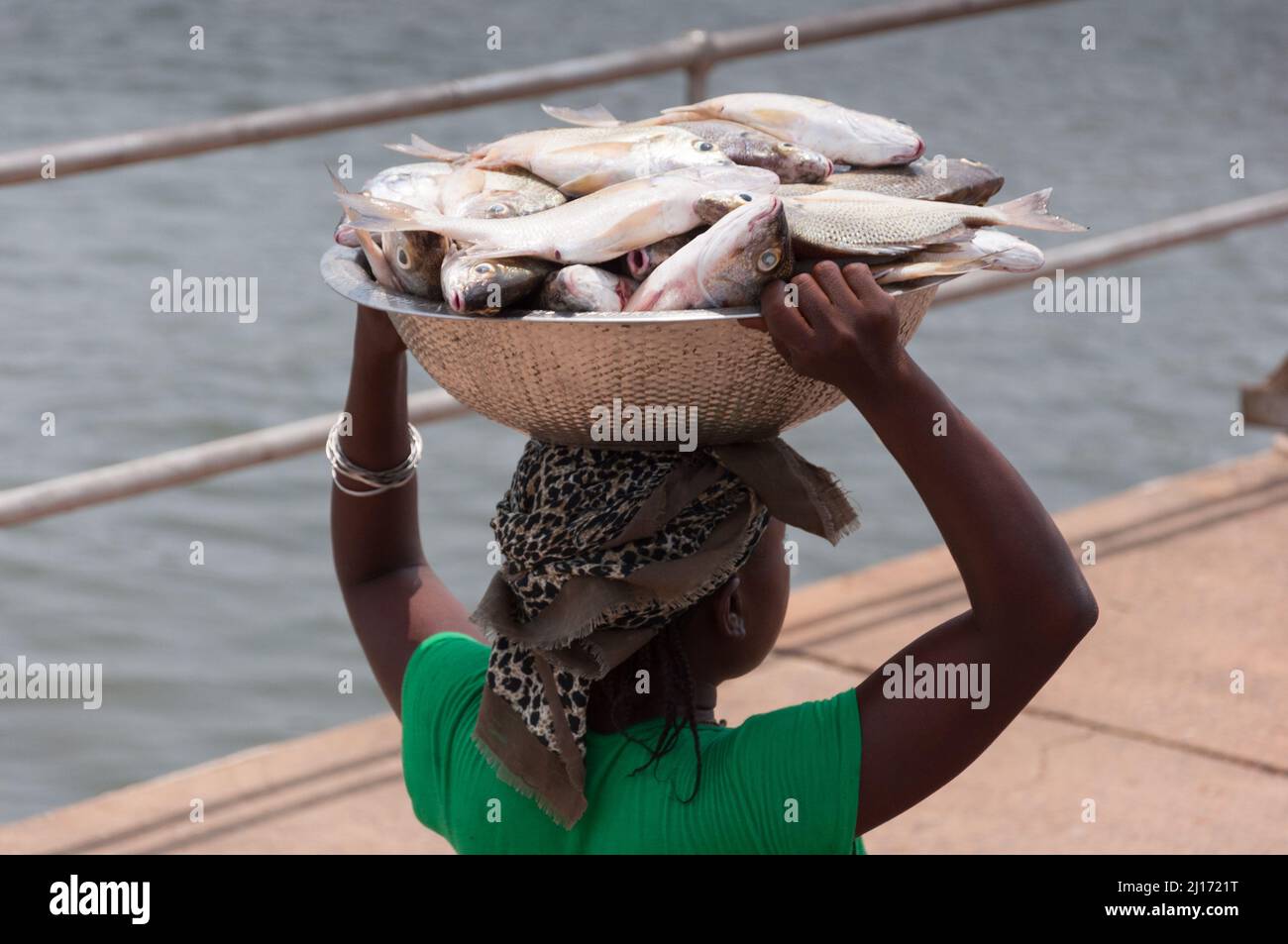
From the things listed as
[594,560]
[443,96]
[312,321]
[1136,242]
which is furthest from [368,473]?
[312,321]

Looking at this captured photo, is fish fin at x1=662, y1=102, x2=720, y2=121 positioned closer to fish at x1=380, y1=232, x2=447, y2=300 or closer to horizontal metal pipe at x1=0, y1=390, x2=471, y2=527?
fish at x1=380, y1=232, x2=447, y2=300

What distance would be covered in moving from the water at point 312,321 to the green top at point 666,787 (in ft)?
8.49

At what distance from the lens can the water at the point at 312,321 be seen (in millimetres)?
5059

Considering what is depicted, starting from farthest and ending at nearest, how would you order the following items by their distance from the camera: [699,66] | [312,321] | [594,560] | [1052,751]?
[312,321]
[699,66]
[1052,751]
[594,560]

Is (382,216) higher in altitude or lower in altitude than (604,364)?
higher

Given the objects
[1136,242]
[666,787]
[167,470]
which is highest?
[666,787]

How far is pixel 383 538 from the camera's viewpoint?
6.67 feet

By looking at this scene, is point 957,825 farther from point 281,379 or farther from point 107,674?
point 281,379

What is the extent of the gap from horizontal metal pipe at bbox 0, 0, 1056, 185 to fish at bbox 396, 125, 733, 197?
1565 millimetres

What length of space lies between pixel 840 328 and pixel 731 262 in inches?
4.4

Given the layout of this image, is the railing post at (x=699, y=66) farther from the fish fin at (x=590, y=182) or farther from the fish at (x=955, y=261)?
the fish at (x=955, y=261)

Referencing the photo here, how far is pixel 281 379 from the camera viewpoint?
275 inches

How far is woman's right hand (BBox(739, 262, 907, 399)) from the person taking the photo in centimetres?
138

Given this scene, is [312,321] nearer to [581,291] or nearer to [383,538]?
[383,538]
